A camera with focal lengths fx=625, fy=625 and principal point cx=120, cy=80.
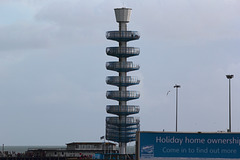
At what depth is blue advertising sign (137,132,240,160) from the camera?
191 ft

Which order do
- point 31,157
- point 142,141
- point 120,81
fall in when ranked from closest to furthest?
point 142,141
point 120,81
point 31,157

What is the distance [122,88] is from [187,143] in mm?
70115

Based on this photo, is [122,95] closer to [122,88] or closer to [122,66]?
[122,88]

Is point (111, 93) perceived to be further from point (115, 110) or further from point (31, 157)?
point (31, 157)

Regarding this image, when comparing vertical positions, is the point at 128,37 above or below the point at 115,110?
above

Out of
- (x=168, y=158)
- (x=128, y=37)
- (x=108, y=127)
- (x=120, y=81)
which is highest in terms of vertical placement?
(x=128, y=37)

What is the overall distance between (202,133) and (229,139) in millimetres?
2600

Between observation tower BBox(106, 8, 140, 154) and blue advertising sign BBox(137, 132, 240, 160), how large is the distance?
68.6m

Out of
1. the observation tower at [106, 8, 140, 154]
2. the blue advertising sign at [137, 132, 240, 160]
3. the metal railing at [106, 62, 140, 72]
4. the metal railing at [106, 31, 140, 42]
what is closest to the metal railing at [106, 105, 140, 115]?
the observation tower at [106, 8, 140, 154]

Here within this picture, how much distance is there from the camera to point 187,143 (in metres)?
58.4

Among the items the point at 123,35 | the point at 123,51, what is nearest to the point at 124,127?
the point at 123,51

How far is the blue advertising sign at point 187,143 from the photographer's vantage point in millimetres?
58281

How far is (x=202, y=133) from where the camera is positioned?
191ft

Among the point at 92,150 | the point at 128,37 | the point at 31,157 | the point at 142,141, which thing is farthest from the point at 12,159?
the point at 142,141
